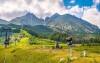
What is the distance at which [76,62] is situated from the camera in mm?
59969

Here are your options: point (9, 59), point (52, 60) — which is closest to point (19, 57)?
point (9, 59)

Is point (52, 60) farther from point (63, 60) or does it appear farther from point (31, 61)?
point (31, 61)

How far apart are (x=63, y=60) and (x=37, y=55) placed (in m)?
24.7

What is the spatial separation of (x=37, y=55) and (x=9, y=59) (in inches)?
549

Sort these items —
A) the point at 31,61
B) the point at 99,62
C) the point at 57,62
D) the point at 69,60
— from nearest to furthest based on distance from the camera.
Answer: the point at 99,62, the point at 69,60, the point at 57,62, the point at 31,61

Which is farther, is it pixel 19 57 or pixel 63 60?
pixel 19 57

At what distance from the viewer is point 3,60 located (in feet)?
312

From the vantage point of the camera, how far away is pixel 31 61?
272 feet

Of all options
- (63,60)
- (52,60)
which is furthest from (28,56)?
(63,60)

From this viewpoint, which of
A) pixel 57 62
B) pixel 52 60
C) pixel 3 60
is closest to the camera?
pixel 57 62

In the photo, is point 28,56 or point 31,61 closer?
point 31,61

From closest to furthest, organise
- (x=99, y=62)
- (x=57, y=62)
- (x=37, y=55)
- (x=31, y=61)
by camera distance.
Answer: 1. (x=99, y=62)
2. (x=57, y=62)
3. (x=31, y=61)
4. (x=37, y=55)

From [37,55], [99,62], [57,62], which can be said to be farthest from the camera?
[37,55]

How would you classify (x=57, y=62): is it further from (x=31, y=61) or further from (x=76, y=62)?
(x=31, y=61)
